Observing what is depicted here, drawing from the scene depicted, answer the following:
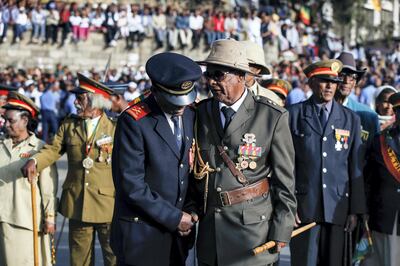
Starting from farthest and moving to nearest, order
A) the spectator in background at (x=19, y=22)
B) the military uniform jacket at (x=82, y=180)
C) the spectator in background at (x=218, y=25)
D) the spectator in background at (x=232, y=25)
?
1. the spectator in background at (x=218, y=25)
2. the spectator in background at (x=232, y=25)
3. the spectator in background at (x=19, y=22)
4. the military uniform jacket at (x=82, y=180)

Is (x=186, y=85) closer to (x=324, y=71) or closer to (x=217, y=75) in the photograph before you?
(x=217, y=75)

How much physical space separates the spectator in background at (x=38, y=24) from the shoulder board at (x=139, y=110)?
27349mm

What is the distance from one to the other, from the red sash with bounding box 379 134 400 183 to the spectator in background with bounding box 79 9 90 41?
27.0 metres

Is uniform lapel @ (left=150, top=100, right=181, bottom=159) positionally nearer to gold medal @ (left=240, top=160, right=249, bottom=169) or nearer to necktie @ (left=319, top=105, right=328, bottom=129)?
gold medal @ (left=240, top=160, right=249, bottom=169)

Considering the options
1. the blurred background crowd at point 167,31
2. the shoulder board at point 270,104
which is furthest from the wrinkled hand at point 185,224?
the blurred background crowd at point 167,31

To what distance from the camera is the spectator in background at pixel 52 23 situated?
3241 centimetres

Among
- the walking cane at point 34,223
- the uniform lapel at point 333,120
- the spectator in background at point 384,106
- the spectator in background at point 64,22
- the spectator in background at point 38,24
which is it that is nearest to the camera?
the uniform lapel at point 333,120

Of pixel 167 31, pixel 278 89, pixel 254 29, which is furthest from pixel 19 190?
pixel 254 29

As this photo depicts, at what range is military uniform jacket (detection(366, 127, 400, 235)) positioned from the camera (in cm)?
718

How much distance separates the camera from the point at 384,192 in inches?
284

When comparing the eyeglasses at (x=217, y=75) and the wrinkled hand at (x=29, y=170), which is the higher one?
the eyeglasses at (x=217, y=75)

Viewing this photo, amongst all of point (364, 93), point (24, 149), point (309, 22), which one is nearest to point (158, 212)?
point (24, 149)

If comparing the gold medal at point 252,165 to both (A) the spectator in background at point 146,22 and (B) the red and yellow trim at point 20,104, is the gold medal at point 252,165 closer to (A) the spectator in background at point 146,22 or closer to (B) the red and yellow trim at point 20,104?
(B) the red and yellow trim at point 20,104

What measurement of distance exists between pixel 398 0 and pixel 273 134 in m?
52.2
